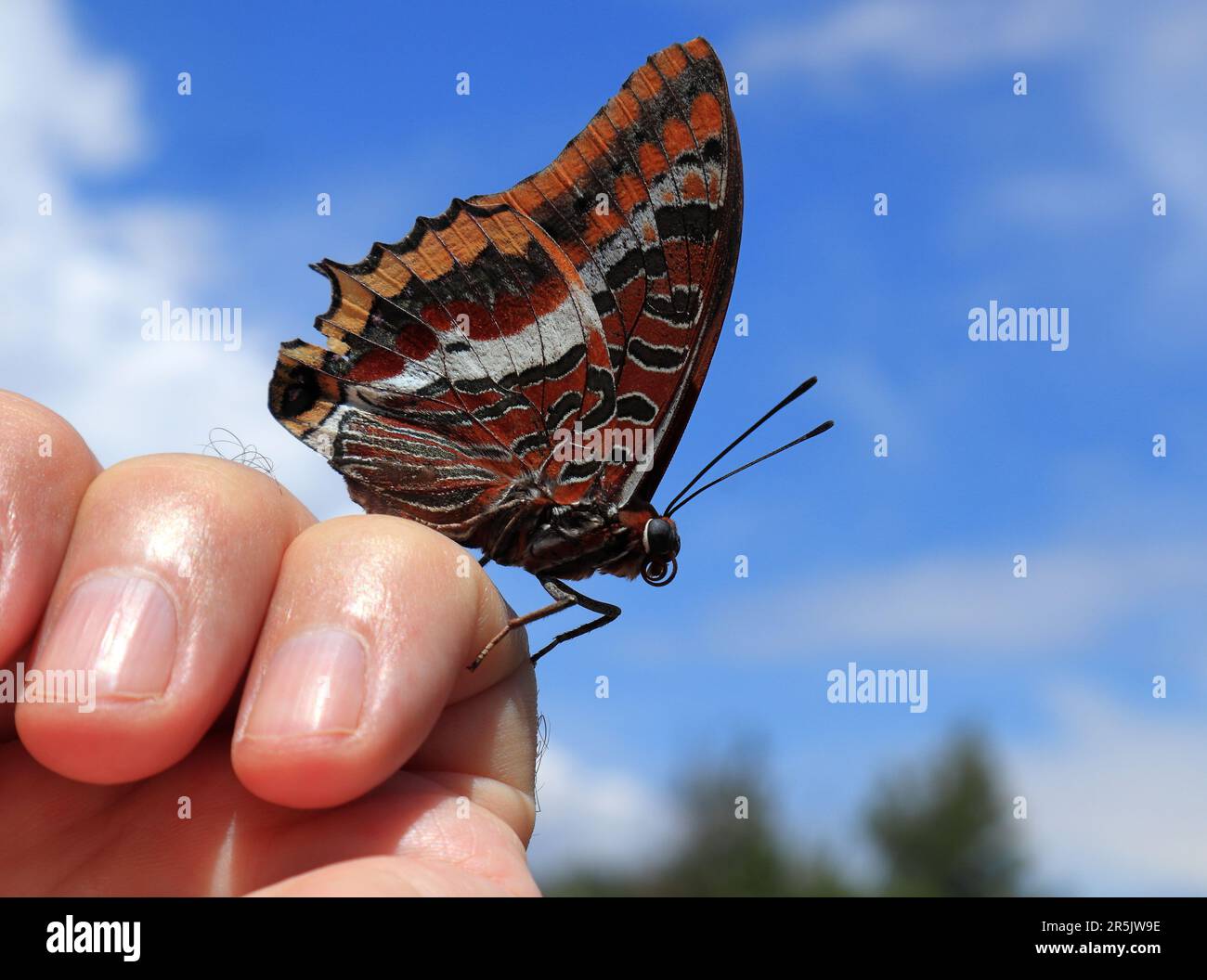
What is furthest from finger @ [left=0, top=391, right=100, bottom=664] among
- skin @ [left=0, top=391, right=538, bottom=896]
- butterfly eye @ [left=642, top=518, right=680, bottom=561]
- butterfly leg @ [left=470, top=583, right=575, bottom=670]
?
butterfly eye @ [left=642, top=518, right=680, bottom=561]

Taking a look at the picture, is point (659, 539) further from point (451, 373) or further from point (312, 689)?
point (312, 689)

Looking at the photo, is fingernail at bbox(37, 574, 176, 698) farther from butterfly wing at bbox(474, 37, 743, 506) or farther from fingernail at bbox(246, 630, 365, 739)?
butterfly wing at bbox(474, 37, 743, 506)

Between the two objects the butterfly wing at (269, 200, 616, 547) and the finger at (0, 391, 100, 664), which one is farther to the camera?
the butterfly wing at (269, 200, 616, 547)

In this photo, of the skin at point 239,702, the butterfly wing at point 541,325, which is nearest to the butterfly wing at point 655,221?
the butterfly wing at point 541,325

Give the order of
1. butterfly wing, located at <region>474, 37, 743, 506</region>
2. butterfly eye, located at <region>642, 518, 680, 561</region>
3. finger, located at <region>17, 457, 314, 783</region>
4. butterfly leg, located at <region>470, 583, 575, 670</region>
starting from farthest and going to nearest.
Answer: butterfly wing, located at <region>474, 37, 743, 506</region>, butterfly eye, located at <region>642, 518, 680, 561</region>, butterfly leg, located at <region>470, 583, 575, 670</region>, finger, located at <region>17, 457, 314, 783</region>

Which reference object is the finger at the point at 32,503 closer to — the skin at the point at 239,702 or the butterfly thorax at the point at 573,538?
the skin at the point at 239,702

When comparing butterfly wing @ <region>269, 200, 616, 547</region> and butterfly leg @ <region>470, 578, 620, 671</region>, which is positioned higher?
butterfly wing @ <region>269, 200, 616, 547</region>
